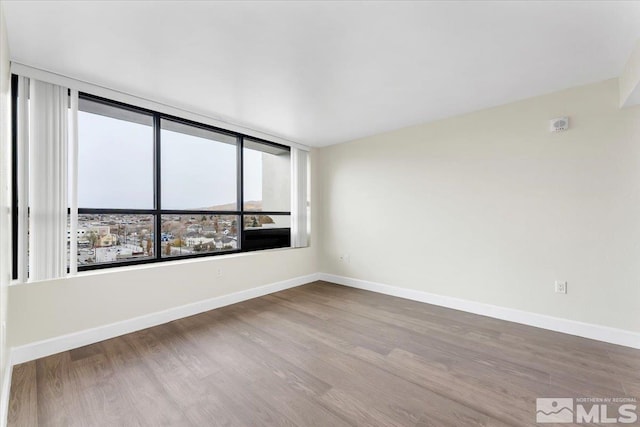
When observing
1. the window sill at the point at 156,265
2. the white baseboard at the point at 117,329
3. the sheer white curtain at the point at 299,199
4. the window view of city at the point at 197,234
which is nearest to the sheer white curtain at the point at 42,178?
the window sill at the point at 156,265

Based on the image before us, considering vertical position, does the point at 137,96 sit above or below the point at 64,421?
above

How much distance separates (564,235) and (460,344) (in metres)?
1.58

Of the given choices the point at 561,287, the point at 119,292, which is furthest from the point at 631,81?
the point at 119,292

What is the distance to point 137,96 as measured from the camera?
9.29 feet

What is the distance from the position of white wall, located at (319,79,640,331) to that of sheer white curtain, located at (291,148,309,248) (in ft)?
3.25

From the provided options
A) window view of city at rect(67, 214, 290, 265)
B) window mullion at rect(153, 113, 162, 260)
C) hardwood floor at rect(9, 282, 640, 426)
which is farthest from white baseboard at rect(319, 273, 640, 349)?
window mullion at rect(153, 113, 162, 260)

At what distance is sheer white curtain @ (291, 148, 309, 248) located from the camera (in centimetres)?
467

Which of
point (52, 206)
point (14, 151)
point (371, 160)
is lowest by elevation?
point (52, 206)

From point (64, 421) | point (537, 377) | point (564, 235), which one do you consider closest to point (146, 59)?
point (64, 421)

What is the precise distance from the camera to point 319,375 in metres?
2.04

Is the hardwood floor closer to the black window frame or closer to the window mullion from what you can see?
the black window frame

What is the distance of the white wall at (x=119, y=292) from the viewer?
225cm

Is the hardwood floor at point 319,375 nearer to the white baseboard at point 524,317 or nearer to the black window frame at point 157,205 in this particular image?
the white baseboard at point 524,317

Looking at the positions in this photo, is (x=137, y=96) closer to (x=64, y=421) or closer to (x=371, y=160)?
(x=64, y=421)
